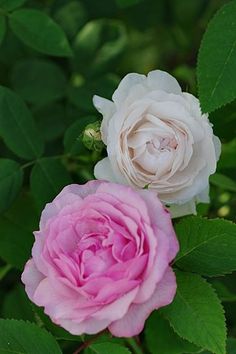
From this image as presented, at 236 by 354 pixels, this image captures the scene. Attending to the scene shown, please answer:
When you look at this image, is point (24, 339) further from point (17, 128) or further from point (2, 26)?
point (2, 26)

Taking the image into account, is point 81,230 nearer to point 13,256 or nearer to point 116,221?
point 116,221

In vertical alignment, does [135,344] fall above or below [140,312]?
below

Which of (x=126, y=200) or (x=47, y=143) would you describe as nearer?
(x=126, y=200)

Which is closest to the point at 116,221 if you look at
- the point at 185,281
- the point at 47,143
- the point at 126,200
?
the point at 126,200

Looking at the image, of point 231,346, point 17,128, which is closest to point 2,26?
point 17,128

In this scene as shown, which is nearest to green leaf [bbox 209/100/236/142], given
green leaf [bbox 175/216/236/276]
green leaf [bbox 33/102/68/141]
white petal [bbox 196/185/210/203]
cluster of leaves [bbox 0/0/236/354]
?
cluster of leaves [bbox 0/0/236/354]

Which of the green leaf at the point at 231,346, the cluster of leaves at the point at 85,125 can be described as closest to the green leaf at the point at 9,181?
the cluster of leaves at the point at 85,125
